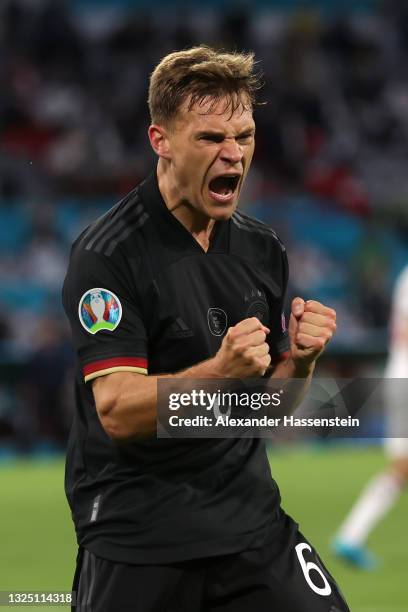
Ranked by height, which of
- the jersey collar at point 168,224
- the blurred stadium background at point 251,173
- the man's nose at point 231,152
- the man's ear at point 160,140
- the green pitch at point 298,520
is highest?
the blurred stadium background at point 251,173

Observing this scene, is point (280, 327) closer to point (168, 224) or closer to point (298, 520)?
point (168, 224)

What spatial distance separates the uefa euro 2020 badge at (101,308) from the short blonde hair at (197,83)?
1.91 ft

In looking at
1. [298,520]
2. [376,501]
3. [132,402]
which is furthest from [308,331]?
[298,520]

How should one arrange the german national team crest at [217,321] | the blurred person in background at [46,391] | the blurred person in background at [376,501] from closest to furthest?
the german national team crest at [217,321]
the blurred person in background at [376,501]
the blurred person in background at [46,391]

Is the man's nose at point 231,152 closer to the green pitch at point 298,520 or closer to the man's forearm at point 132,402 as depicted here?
the man's forearm at point 132,402

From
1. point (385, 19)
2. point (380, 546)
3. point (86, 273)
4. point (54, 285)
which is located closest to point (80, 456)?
point (86, 273)

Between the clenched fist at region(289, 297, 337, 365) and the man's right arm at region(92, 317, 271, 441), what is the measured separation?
0.95 ft

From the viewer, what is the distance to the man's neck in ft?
13.4

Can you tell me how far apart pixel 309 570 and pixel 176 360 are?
808 mm

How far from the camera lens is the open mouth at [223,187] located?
3.92 meters

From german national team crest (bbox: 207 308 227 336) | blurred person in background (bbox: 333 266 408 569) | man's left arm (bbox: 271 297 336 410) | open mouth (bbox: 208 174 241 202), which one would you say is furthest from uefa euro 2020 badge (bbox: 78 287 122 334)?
blurred person in background (bbox: 333 266 408 569)

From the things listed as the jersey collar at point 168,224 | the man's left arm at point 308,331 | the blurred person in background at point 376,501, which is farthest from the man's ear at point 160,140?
the blurred person in background at point 376,501

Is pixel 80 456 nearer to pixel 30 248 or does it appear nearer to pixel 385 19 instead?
pixel 30 248

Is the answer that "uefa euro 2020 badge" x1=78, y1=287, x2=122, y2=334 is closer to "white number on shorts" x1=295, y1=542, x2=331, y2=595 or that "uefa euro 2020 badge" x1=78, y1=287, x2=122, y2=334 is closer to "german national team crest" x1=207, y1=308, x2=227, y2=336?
"german national team crest" x1=207, y1=308, x2=227, y2=336
